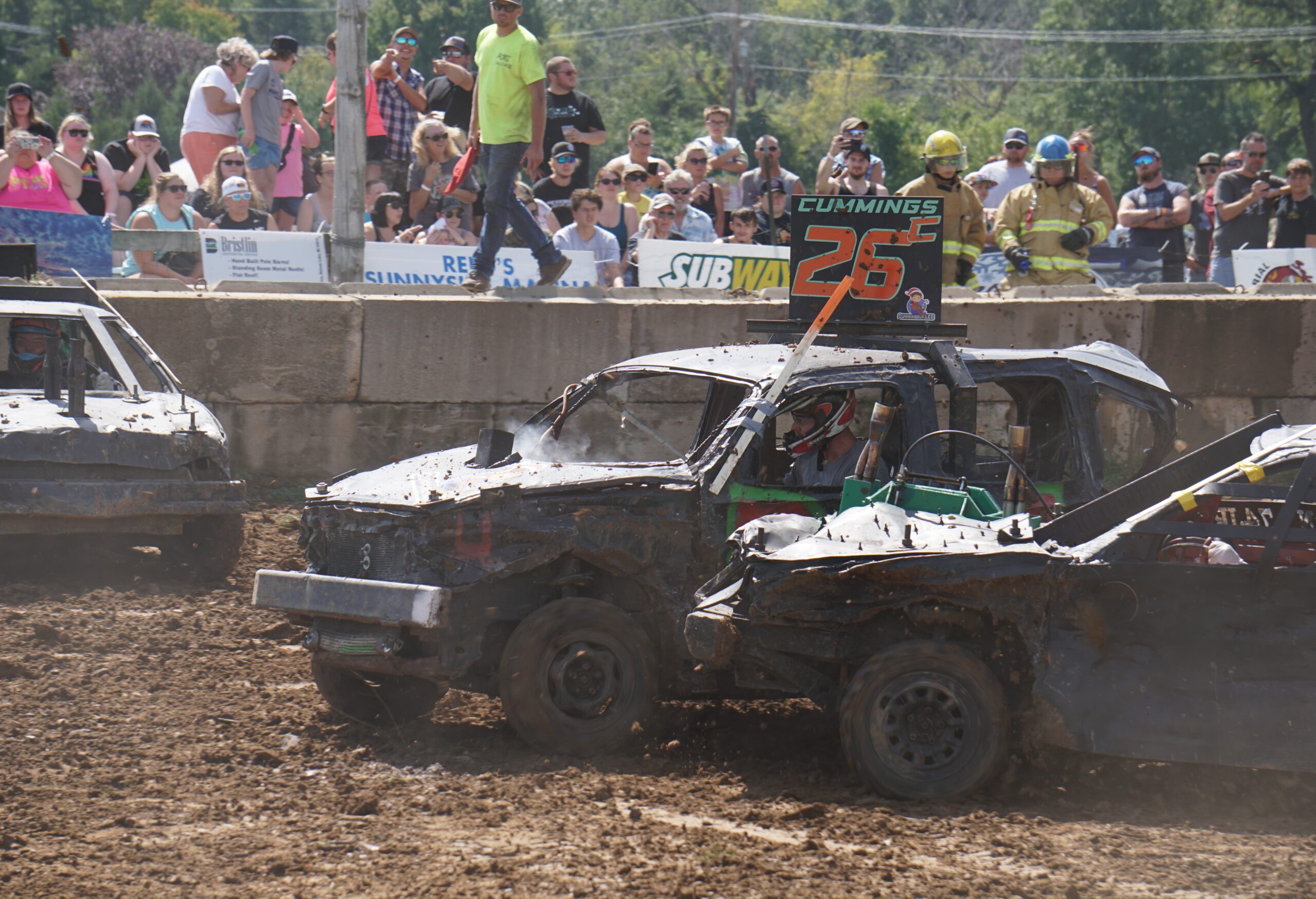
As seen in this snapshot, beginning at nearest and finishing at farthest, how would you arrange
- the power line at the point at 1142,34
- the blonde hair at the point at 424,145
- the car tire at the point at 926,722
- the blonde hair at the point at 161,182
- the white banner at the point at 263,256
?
the car tire at the point at 926,722
the white banner at the point at 263,256
the blonde hair at the point at 161,182
the blonde hair at the point at 424,145
the power line at the point at 1142,34

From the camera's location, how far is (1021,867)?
4.75m

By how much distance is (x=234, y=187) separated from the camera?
12.1 meters

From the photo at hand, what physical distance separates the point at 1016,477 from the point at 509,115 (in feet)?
18.8

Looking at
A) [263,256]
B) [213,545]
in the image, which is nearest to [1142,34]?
[263,256]

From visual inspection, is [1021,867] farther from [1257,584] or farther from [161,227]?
[161,227]

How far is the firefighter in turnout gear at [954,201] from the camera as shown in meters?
10.8

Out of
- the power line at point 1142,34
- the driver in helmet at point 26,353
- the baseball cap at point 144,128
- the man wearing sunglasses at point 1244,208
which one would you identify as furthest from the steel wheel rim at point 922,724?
the power line at point 1142,34

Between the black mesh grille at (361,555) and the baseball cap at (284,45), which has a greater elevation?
the baseball cap at (284,45)

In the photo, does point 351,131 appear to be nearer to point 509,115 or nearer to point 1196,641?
point 509,115

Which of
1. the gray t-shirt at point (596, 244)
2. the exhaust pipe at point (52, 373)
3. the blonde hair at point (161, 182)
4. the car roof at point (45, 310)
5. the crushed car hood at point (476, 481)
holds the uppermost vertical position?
the blonde hair at point (161, 182)

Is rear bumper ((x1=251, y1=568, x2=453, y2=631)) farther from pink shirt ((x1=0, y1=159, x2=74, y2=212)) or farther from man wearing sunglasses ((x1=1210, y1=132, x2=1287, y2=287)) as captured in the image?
man wearing sunglasses ((x1=1210, y1=132, x2=1287, y2=287))

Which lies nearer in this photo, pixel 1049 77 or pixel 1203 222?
pixel 1203 222

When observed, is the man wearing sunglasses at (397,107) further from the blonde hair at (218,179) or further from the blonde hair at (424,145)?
the blonde hair at (218,179)

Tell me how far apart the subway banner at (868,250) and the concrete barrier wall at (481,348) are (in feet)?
11.7
